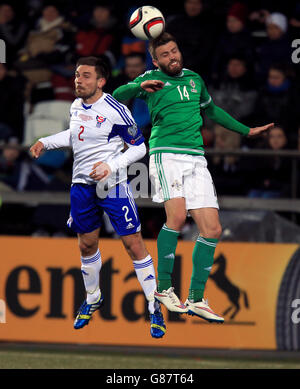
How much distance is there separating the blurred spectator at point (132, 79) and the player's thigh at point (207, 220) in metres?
4.83

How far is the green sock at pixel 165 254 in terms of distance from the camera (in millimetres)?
8328

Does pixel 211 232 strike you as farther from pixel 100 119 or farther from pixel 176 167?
pixel 100 119

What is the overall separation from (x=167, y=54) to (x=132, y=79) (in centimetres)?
550

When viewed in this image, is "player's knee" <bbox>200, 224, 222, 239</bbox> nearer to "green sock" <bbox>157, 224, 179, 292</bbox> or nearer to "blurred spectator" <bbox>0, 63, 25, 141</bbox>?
"green sock" <bbox>157, 224, 179, 292</bbox>

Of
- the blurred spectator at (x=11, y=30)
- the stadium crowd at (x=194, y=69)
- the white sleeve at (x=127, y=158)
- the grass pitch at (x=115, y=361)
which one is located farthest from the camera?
the blurred spectator at (x=11, y=30)

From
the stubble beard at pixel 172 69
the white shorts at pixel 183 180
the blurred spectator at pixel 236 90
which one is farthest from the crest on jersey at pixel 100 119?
the blurred spectator at pixel 236 90

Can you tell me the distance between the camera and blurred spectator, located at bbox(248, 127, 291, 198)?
13.8 m

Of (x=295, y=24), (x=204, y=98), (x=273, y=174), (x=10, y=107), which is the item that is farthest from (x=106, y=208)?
(x=295, y=24)

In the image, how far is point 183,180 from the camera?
838 cm

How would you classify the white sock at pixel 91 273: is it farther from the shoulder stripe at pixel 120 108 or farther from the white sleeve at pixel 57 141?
the shoulder stripe at pixel 120 108

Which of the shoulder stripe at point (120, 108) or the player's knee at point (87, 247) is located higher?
the shoulder stripe at point (120, 108)

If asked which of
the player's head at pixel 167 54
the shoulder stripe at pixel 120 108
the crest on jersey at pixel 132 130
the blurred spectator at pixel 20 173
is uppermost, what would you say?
the player's head at pixel 167 54

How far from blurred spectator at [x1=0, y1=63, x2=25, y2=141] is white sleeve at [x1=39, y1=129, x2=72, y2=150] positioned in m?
7.31
